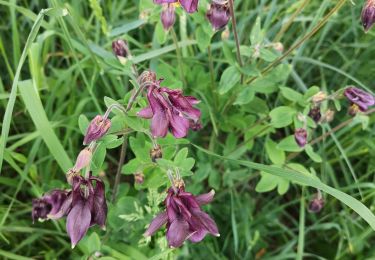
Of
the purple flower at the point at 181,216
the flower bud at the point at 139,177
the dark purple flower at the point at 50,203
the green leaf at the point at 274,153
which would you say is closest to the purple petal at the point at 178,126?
the purple flower at the point at 181,216

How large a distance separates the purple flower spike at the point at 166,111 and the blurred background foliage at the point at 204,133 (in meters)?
0.33

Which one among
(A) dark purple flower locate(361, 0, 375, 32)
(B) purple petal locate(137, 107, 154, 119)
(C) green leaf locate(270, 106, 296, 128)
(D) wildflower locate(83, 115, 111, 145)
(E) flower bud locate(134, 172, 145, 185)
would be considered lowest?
(E) flower bud locate(134, 172, 145, 185)

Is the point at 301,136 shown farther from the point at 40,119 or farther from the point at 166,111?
the point at 40,119

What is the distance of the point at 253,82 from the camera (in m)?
2.11

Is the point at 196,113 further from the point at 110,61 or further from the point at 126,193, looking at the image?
the point at 126,193

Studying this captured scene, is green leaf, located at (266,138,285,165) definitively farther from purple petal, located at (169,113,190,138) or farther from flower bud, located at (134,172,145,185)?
purple petal, located at (169,113,190,138)

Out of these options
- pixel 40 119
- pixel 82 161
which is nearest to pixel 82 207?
pixel 82 161

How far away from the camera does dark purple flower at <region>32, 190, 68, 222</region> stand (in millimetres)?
1636

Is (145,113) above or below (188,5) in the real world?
below

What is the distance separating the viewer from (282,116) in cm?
204

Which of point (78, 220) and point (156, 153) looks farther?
point (156, 153)

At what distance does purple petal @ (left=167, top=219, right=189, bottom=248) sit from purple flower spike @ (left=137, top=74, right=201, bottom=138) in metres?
0.23

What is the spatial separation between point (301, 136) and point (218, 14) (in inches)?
21.9

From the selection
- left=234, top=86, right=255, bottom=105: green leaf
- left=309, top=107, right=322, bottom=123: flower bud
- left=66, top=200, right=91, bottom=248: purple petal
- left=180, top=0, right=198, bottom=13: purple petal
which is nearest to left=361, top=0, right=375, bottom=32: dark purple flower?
left=309, top=107, right=322, bottom=123: flower bud
